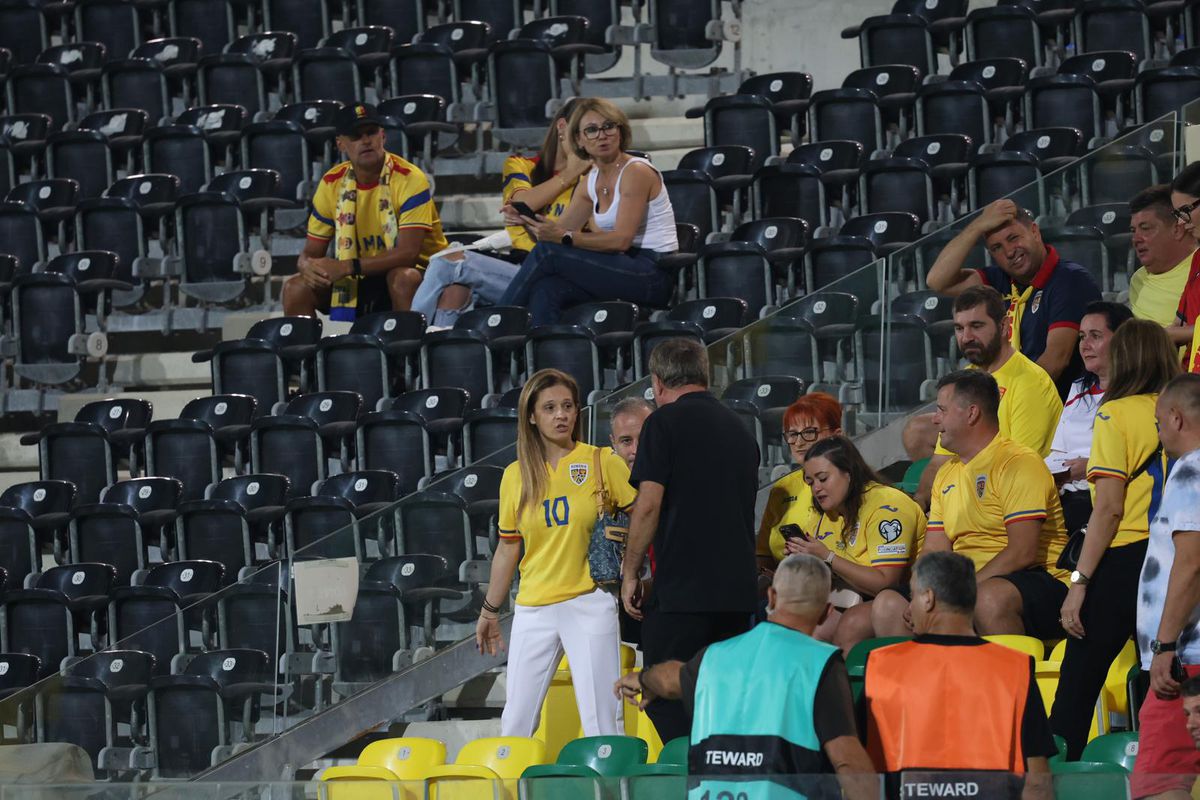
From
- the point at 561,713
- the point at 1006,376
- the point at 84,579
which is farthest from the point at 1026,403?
the point at 84,579

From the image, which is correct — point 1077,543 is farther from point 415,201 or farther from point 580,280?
point 415,201

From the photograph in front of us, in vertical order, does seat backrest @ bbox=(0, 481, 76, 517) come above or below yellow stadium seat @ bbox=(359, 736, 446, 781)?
above

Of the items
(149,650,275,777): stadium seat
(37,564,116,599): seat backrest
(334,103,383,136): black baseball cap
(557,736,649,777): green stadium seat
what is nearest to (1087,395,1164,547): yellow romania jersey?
(557,736,649,777): green stadium seat

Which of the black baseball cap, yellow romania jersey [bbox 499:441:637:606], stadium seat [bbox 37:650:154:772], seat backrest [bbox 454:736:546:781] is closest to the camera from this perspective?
seat backrest [bbox 454:736:546:781]

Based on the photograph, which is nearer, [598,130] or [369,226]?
[598,130]

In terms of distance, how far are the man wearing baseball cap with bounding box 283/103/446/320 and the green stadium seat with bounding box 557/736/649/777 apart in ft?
16.4

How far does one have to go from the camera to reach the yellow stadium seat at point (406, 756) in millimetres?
5754

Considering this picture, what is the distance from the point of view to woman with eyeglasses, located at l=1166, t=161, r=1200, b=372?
6398 millimetres

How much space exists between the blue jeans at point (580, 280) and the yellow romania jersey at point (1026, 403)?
2798mm

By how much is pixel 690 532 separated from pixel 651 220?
3692 millimetres

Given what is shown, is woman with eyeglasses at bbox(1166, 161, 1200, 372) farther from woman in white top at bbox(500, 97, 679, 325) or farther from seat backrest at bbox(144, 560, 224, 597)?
seat backrest at bbox(144, 560, 224, 597)

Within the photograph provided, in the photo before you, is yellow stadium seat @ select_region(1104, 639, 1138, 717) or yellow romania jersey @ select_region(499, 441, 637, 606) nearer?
yellow stadium seat @ select_region(1104, 639, 1138, 717)

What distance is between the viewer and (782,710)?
413cm

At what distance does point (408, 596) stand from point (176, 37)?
764 centimetres
